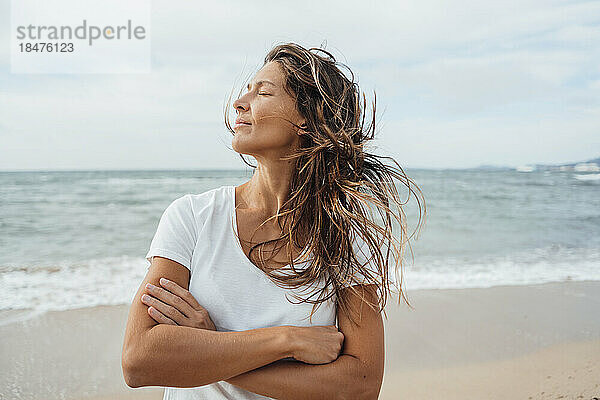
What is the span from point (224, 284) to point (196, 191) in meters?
12.3

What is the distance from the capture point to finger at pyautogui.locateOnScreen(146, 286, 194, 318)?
143 cm

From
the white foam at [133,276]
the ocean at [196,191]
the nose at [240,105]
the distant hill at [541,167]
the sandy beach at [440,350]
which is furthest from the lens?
the distant hill at [541,167]

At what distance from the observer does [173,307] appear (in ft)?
4.66

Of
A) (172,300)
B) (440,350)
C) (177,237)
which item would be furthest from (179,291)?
(440,350)

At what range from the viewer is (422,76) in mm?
14859

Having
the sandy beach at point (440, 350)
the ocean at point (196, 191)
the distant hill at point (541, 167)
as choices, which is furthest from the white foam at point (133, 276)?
the distant hill at point (541, 167)

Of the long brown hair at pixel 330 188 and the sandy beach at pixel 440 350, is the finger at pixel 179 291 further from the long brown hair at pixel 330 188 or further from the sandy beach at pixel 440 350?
the sandy beach at pixel 440 350

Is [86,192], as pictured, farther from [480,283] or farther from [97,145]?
[480,283]

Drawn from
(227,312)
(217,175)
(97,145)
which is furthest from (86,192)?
(227,312)

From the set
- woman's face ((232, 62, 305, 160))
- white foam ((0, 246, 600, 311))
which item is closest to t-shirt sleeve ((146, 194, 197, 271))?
woman's face ((232, 62, 305, 160))

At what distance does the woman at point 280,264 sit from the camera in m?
1.40

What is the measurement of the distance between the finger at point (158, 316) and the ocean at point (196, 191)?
1.62 metres

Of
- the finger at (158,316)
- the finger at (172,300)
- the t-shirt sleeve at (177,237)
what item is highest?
the t-shirt sleeve at (177,237)

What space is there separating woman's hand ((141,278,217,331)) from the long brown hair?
22 cm
